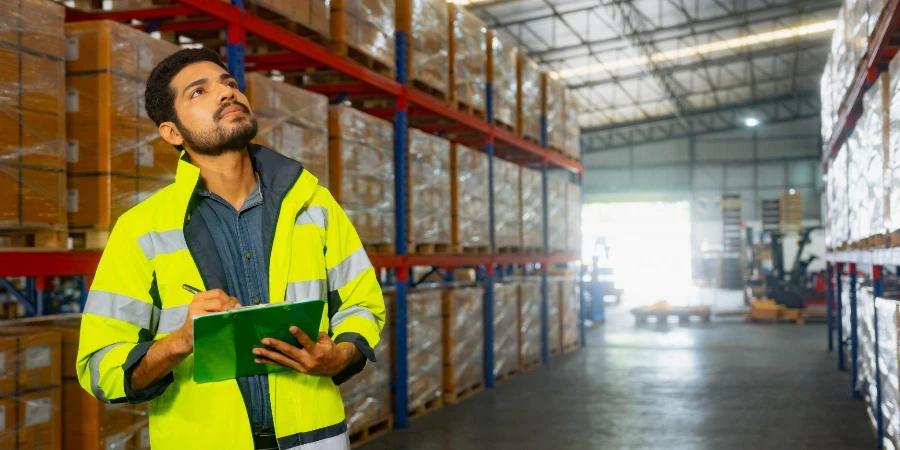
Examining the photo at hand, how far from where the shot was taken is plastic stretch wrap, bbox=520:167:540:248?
10352 millimetres

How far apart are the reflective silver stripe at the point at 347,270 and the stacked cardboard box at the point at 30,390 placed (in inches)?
78.7

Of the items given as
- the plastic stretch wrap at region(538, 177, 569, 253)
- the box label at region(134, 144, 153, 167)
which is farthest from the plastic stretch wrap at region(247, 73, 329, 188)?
the plastic stretch wrap at region(538, 177, 569, 253)

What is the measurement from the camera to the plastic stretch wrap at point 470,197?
815 cm

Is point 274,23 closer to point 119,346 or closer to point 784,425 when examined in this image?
point 119,346

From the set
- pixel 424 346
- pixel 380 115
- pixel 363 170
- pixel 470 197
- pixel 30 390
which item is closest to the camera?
pixel 30 390

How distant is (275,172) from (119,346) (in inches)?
22.6

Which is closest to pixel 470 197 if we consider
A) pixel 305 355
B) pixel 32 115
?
pixel 32 115

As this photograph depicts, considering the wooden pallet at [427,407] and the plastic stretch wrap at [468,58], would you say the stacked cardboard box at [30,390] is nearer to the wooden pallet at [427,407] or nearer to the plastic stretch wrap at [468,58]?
the wooden pallet at [427,407]

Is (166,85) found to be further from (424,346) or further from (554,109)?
(554,109)

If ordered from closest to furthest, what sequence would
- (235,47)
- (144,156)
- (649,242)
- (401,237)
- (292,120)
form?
(144,156) → (235,47) → (292,120) → (401,237) → (649,242)

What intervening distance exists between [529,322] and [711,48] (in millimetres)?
16325

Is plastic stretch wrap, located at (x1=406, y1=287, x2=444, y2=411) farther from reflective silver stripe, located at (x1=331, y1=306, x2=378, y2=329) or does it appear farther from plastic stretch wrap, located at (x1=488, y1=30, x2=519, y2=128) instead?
reflective silver stripe, located at (x1=331, y1=306, x2=378, y2=329)

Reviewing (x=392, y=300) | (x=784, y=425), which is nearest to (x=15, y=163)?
(x=392, y=300)

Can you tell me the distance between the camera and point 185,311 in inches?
77.7
